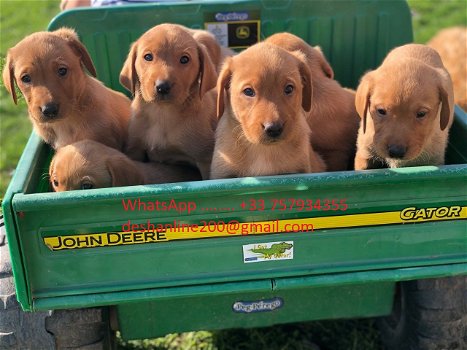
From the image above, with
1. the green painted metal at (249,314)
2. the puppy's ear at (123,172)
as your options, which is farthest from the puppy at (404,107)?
the puppy's ear at (123,172)

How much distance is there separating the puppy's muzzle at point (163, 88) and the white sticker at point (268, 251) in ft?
3.66

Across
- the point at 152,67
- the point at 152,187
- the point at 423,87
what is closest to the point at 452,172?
the point at 423,87

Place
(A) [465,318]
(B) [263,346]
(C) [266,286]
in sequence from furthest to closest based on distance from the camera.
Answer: (B) [263,346] < (A) [465,318] < (C) [266,286]

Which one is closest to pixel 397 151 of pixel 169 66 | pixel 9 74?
pixel 169 66

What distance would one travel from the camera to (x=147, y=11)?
4836mm

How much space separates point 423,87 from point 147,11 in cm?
237

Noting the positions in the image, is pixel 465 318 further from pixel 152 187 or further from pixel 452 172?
pixel 152 187

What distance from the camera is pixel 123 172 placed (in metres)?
3.54

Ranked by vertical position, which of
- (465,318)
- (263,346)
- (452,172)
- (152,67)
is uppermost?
(152,67)

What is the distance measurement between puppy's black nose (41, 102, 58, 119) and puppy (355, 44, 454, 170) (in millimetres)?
1795

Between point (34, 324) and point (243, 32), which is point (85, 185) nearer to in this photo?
point (34, 324)

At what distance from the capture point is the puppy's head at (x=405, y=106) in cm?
341

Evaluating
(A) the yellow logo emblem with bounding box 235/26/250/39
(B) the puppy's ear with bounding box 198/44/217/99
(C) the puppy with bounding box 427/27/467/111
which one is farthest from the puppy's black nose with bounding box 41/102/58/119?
(C) the puppy with bounding box 427/27/467/111

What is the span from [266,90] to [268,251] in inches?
33.9
